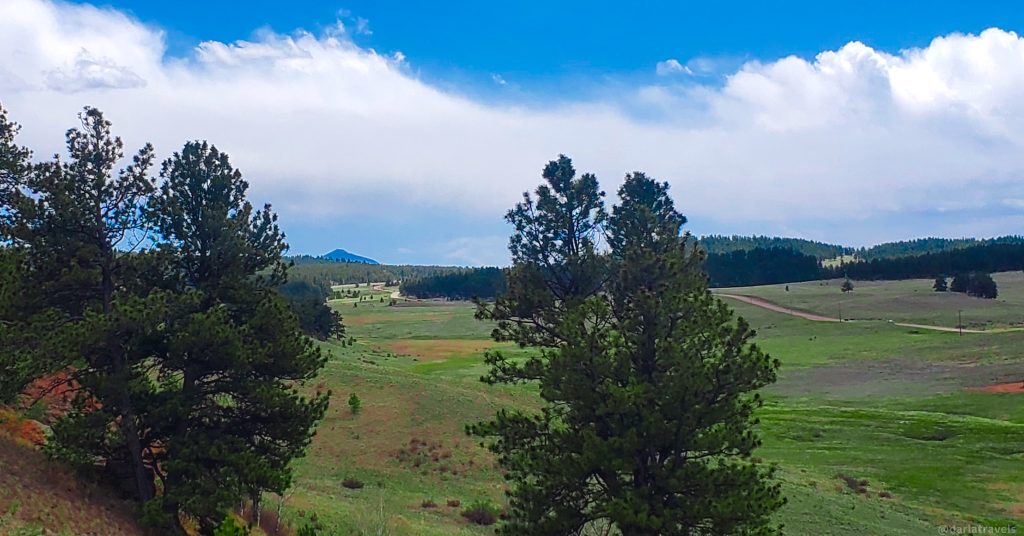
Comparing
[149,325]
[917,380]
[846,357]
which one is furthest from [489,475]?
[846,357]

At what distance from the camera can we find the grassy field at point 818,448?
2800 cm

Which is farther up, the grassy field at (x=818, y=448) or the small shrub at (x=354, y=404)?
the small shrub at (x=354, y=404)

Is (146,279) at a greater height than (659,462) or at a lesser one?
greater

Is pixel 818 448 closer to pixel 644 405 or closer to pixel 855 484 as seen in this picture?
pixel 855 484

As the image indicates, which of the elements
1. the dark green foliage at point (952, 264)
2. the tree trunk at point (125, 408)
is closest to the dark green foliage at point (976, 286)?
the dark green foliage at point (952, 264)

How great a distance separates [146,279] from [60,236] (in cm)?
210

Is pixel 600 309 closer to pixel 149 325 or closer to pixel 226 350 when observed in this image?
pixel 226 350

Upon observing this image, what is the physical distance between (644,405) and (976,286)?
13281 centimetres

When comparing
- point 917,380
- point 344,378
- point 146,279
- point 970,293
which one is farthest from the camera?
point 970,293

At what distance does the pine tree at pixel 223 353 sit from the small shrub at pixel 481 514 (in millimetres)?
9277

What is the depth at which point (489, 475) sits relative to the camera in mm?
33469

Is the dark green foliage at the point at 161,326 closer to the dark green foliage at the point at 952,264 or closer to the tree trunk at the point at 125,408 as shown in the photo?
the tree trunk at the point at 125,408

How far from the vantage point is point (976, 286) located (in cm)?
12681

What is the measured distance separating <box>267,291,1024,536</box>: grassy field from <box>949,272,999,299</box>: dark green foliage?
53594mm
